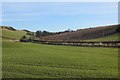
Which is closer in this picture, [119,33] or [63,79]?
[63,79]

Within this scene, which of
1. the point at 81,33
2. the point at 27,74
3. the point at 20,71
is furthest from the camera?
the point at 81,33

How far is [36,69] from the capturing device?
19484 mm

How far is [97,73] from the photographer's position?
59.9 feet

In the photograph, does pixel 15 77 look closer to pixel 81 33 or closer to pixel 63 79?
pixel 63 79

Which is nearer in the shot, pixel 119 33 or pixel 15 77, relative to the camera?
pixel 15 77

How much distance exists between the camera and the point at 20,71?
1875 cm

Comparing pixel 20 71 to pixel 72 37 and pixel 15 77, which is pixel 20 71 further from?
pixel 72 37

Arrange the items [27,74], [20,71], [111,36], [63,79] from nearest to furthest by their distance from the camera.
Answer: [63,79] → [27,74] → [20,71] → [111,36]

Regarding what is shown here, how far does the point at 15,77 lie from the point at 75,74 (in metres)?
3.63

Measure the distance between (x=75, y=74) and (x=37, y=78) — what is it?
2686mm

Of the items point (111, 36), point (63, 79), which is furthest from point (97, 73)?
point (111, 36)

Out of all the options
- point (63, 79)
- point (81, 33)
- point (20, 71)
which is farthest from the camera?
point (81, 33)

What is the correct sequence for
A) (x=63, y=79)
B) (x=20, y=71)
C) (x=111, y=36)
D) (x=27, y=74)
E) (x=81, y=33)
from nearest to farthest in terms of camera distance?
(x=63, y=79)
(x=27, y=74)
(x=20, y=71)
(x=111, y=36)
(x=81, y=33)

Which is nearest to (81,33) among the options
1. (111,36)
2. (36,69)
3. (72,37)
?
(72,37)
